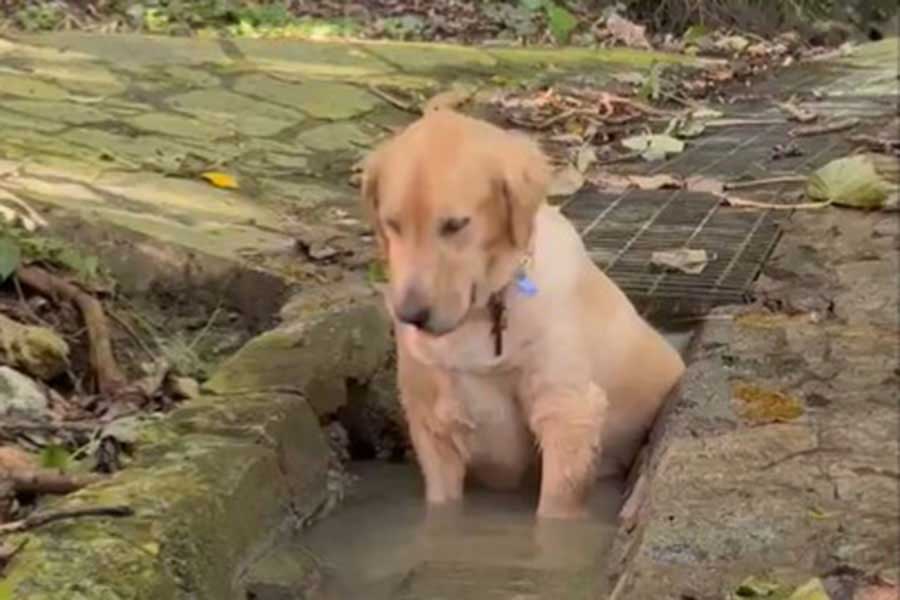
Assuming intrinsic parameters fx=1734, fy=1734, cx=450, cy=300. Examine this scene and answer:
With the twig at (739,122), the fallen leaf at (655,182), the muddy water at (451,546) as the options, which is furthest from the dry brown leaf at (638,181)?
the muddy water at (451,546)

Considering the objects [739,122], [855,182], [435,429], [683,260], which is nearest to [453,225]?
[435,429]

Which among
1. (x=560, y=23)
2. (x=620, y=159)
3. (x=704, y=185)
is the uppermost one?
(x=704, y=185)

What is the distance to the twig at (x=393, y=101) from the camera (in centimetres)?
713

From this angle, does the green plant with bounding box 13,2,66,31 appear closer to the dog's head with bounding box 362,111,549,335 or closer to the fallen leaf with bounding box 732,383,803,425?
the dog's head with bounding box 362,111,549,335

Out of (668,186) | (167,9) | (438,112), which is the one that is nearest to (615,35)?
(167,9)

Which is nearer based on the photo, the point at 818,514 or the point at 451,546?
the point at 818,514

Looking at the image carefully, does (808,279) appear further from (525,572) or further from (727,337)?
(525,572)

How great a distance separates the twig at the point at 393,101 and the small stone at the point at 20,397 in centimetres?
358

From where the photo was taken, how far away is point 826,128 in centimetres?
682

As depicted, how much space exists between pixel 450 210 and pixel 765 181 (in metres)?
2.70

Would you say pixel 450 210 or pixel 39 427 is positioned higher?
pixel 450 210

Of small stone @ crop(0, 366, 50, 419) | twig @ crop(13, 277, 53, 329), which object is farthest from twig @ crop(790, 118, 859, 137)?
small stone @ crop(0, 366, 50, 419)

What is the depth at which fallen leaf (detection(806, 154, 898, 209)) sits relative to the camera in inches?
192

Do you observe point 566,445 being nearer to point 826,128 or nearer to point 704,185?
point 704,185
